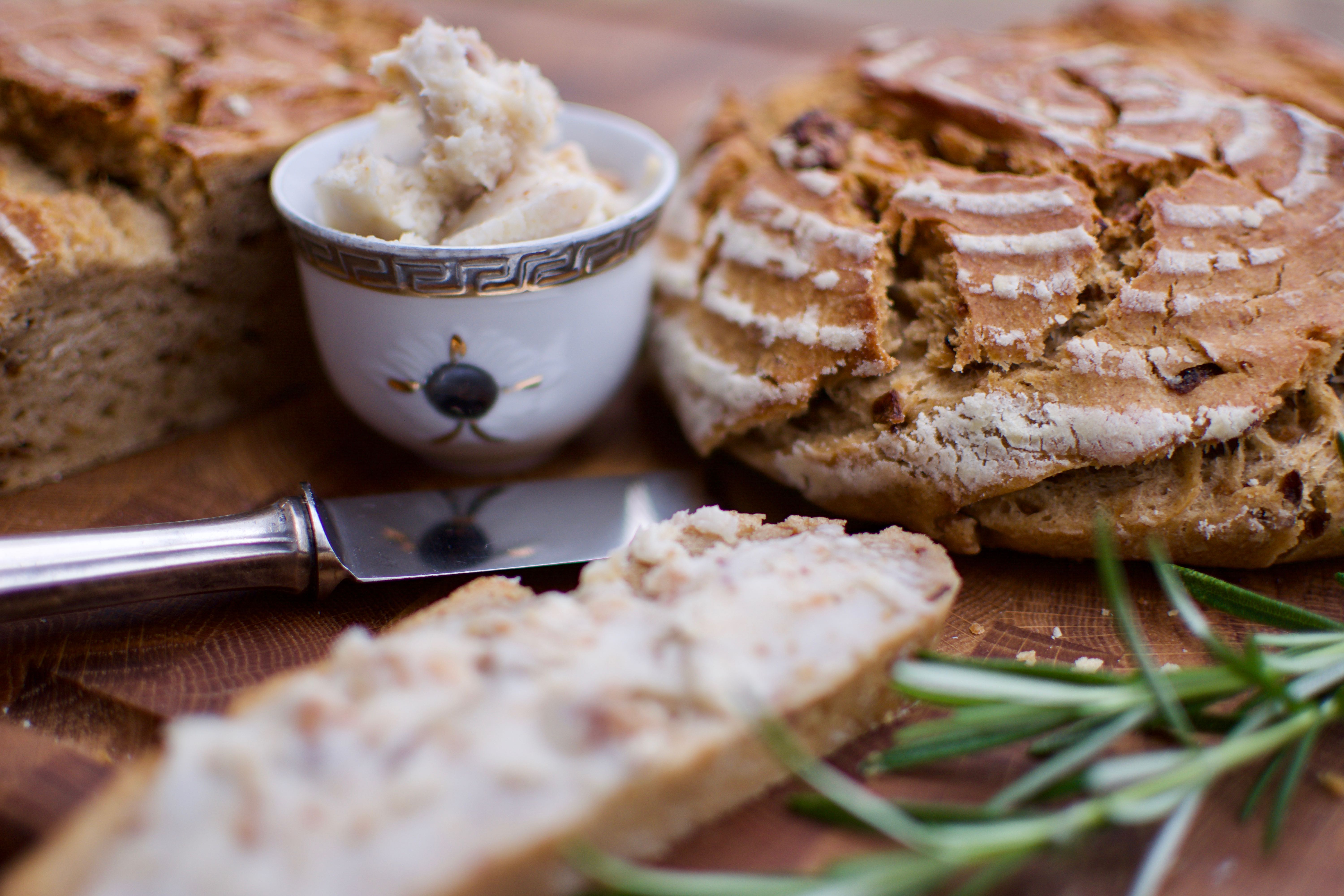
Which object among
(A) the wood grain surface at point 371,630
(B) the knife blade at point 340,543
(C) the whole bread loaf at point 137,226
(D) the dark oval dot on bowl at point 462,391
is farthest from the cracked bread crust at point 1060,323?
(C) the whole bread loaf at point 137,226

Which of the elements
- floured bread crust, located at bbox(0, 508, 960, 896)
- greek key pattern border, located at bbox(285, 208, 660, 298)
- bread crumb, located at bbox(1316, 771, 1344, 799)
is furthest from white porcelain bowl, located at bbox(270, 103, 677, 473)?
bread crumb, located at bbox(1316, 771, 1344, 799)

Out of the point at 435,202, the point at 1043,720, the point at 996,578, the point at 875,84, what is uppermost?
the point at 875,84

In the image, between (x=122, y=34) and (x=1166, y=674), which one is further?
(x=122, y=34)

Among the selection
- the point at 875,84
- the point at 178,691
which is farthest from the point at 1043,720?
the point at 875,84

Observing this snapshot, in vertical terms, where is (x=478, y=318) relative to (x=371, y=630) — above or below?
above

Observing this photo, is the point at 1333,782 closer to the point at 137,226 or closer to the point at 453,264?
the point at 453,264

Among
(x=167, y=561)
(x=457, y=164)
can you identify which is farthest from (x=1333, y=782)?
(x=167, y=561)

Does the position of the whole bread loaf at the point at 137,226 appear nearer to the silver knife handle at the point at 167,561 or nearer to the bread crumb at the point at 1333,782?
the silver knife handle at the point at 167,561

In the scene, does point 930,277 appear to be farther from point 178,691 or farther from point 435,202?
point 178,691
